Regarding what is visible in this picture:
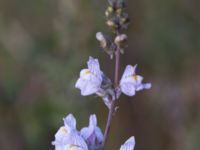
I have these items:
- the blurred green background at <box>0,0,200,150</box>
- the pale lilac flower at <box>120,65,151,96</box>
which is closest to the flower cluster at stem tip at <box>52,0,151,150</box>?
the pale lilac flower at <box>120,65,151,96</box>

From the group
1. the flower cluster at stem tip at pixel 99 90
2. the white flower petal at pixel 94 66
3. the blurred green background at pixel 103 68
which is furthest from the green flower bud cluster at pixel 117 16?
the blurred green background at pixel 103 68

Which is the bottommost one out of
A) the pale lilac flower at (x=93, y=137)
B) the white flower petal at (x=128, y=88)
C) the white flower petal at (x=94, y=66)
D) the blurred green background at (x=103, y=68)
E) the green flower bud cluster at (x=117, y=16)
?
the pale lilac flower at (x=93, y=137)

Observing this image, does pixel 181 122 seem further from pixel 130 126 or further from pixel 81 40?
pixel 81 40

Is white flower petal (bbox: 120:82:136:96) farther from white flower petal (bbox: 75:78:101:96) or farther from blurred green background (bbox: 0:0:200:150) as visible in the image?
blurred green background (bbox: 0:0:200:150)

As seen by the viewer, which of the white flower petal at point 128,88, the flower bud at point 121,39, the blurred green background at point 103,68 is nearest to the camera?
the flower bud at point 121,39

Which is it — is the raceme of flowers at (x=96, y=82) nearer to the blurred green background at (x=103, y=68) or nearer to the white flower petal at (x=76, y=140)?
the white flower petal at (x=76, y=140)

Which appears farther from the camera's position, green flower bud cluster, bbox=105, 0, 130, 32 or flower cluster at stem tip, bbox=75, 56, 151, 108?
flower cluster at stem tip, bbox=75, 56, 151, 108
